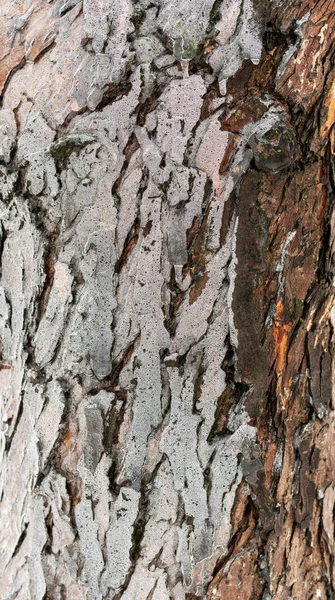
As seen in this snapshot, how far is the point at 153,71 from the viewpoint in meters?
0.97

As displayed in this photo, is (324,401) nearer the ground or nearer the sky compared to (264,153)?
nearer the ground

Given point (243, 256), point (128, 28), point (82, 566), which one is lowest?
point (82, 566)

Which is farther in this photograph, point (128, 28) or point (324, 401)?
point (324, 401)

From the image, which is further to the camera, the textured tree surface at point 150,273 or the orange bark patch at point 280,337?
the orange bark patch at point 280,337

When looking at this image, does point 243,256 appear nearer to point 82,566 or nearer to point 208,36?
point 208,36

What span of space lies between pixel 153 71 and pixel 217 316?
1.28ft

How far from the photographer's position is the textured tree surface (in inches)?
38.3

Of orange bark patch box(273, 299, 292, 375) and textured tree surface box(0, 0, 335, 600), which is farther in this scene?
orange bark patch box(273, 299, 292, 375)

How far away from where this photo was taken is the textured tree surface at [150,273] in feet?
3.19

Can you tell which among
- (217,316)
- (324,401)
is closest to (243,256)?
(217,316)

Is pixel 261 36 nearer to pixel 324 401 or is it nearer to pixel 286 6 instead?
pixel 286 6

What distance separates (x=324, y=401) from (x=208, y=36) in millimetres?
678

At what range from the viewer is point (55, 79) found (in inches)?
38.7

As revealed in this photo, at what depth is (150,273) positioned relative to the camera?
0.99 meters
